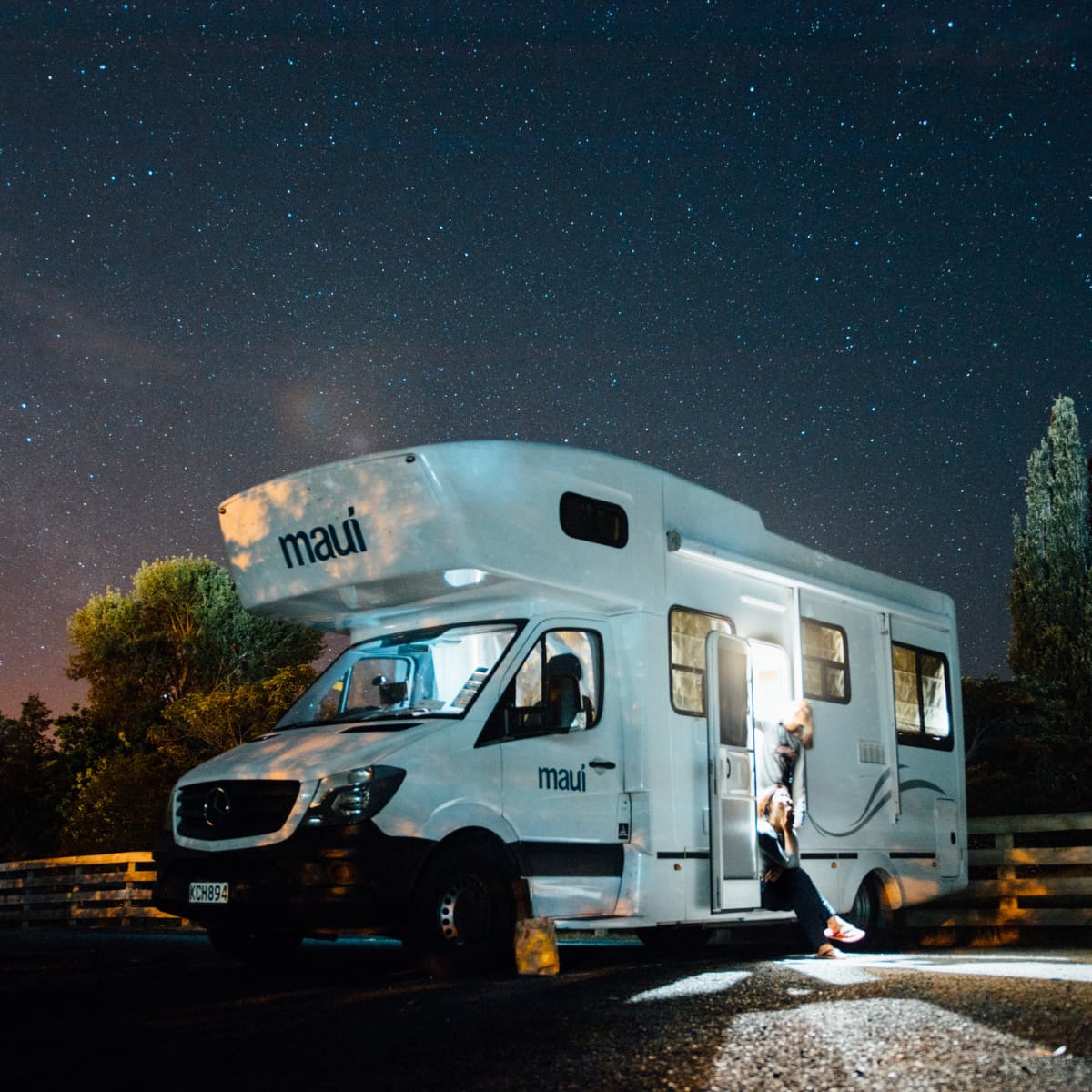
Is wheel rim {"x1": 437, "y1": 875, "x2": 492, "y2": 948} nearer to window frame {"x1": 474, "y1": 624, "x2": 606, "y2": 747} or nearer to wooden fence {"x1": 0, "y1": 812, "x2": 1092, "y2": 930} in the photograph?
window frame {"x1": 474, "y1": 624, "x2": 606, "y2": 747}

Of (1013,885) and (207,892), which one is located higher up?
(207,892)

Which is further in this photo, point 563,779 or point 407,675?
point 407,675

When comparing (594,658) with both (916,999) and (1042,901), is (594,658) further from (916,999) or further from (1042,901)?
(1042,901)

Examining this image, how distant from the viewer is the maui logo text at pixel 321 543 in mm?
9086

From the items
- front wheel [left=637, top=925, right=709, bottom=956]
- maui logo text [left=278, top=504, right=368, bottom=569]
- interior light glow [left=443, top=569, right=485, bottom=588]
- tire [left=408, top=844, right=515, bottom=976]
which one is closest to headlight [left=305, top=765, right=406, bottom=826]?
tire [left=408, top=844, right=515, bottom=976]

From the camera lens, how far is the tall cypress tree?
42344 millimetres

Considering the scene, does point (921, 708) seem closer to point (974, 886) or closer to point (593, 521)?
point (974, 886)

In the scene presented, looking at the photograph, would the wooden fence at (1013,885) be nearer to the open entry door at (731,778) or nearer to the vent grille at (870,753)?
the vent grille at (870,753)

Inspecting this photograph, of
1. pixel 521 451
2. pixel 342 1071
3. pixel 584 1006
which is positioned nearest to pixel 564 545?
pixel 521 451

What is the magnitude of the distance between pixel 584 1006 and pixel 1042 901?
1147 cm

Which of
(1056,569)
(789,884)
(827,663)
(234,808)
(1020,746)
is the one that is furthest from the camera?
(1056,569)

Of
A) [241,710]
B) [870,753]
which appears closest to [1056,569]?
[241,710]

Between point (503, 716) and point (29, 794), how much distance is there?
37.9 metres

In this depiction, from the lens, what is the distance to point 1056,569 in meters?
44.3
